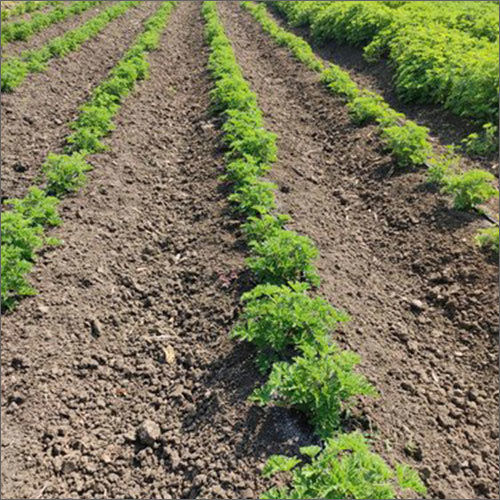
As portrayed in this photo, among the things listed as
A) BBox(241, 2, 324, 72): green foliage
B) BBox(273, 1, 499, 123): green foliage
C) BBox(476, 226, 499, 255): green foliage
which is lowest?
BBox(476, 226, 499, 255): green foliage

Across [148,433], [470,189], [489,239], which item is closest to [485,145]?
[470,189]

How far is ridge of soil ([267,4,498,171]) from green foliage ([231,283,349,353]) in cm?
591

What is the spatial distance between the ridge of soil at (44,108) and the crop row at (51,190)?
1.82 feet

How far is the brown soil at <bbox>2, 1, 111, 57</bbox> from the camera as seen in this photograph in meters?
15.4

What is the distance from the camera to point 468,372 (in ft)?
16.0

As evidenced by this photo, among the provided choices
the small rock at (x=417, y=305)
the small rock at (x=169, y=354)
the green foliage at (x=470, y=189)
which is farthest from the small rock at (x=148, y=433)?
the green foliage at (x=470, y=189)

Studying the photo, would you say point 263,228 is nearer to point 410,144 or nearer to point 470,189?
point 470,189

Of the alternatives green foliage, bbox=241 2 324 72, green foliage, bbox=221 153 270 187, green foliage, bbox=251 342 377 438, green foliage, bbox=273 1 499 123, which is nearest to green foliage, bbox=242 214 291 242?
green foliage, bbox=221 153 270 187

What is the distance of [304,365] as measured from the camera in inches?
151

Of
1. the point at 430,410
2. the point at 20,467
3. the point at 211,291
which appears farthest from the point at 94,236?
the point at 430,410

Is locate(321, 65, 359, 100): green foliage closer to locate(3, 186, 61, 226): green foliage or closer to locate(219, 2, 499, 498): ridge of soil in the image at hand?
locate(219, 2, 499, 498): ridge of soil

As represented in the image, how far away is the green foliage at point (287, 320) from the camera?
13.8 ft

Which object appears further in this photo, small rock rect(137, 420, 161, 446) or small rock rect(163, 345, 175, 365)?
small rock rect(163, 345, 175, 365)

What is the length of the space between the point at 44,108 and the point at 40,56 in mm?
3539
